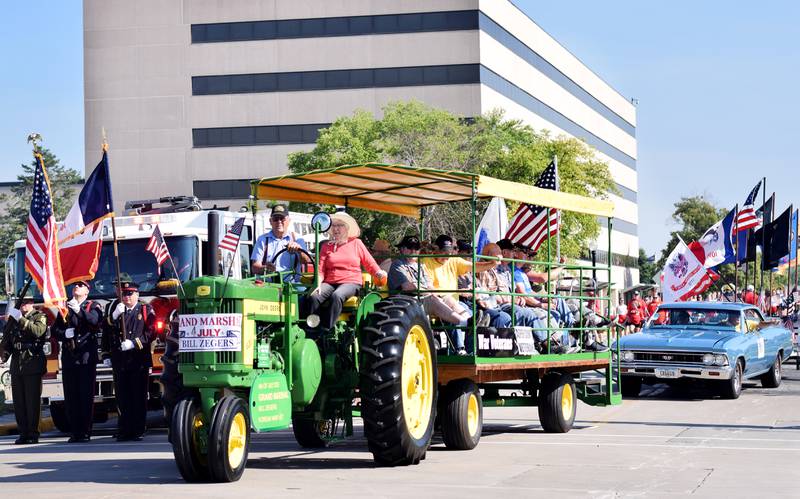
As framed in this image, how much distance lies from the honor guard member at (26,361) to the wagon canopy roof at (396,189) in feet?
14.5

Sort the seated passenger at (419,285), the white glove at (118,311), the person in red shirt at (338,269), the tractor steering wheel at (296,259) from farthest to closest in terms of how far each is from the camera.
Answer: the white glove at (118,311) < the seated passenger at (419,285) < the tractor steering wheel at (296,259) < the person in red shirt at (338,269)

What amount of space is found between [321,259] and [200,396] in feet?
7.27

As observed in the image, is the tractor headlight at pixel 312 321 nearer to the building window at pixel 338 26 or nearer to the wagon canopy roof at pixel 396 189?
the wagon canopy roof at pixel 396 189

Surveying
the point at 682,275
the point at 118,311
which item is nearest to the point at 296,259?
the point at 118,311

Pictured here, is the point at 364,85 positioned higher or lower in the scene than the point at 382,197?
higher

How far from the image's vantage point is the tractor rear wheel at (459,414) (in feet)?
44.0

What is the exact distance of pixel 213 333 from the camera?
10914 millimetres

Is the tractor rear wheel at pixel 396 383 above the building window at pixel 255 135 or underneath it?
underneath

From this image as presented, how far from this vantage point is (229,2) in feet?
245

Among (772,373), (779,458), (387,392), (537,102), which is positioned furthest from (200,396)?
(537,102)

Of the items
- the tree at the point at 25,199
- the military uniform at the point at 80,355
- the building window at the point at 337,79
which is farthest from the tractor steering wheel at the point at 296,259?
the tree at the point at 25,199

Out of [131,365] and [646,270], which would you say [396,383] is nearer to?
[131,365]

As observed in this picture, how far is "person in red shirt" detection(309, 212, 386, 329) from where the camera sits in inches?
476

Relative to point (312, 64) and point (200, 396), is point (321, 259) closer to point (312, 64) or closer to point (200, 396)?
point (200, 396)
